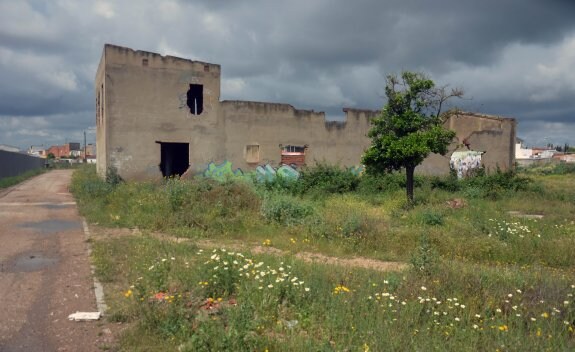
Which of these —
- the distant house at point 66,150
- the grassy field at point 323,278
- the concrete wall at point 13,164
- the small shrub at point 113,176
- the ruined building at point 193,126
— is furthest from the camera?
the distant house at point 66,150

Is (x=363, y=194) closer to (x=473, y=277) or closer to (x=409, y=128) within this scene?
(x=409, y=128)

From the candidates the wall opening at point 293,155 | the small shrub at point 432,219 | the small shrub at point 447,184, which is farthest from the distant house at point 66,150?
the small shrub at point 432,219

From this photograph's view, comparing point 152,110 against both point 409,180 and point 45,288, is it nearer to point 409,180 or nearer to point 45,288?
point 409,180

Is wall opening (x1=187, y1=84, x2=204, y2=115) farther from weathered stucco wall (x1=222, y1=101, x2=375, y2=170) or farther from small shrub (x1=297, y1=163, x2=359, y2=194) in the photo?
small shrub (x1=297, y1=163, x2=359, y2=194)

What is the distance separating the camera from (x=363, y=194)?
57.0 feet

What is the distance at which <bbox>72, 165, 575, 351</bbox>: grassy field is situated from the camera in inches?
171

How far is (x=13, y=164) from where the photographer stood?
34094mm

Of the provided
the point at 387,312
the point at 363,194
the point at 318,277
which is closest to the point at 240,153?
the point at 363,194

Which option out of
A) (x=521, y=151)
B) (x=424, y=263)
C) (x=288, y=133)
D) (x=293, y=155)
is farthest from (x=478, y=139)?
(x=521, y=151)

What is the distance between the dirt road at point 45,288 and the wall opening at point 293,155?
10.4 metres

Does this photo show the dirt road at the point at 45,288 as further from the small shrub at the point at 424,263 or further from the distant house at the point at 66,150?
the distant house at the point at 66,150

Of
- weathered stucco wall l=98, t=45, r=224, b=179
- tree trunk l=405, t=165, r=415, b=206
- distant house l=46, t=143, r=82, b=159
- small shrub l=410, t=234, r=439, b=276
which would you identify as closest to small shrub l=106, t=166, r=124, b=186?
weathered stucco wall l=98, t=45, r=224, b=179

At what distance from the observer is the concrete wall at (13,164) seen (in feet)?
98.0

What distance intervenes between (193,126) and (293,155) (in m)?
4.78
